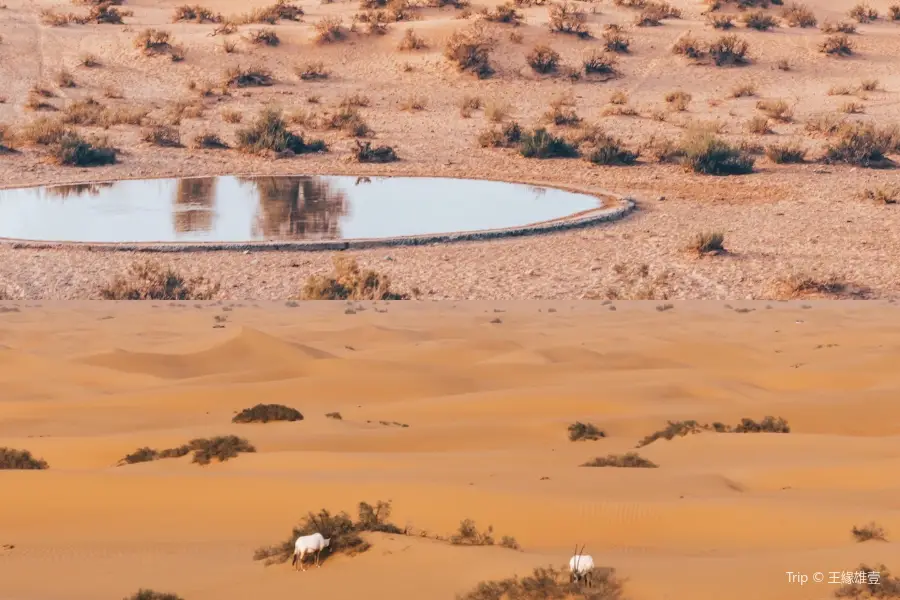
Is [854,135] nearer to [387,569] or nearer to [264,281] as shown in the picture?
[264,281]

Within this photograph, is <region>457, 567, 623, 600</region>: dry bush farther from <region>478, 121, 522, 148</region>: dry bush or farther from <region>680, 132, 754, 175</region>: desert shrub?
<region>478, 121, 522, 148</region>: dry bush

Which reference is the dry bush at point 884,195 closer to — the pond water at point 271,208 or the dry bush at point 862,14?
the pond water at point 271,208

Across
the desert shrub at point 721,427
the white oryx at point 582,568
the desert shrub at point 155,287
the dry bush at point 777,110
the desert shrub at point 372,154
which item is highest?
the dry bush at point 777,110

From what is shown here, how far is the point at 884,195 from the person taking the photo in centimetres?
1947

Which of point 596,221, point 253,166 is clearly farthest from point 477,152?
point 596,221

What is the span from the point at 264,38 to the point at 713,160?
69.3ft

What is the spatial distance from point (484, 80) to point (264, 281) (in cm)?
2159

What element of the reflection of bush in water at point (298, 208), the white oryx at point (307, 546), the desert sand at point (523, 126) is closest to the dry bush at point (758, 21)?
the desert sand at point (523, 126)

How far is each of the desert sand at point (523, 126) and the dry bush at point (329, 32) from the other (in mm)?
364

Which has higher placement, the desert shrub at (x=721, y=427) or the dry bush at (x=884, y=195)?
the dry bush at (x=884, y=195)

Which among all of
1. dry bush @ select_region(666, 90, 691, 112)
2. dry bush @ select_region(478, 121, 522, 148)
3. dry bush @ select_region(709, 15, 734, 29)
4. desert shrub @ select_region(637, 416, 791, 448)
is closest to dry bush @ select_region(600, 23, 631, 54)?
dry bush @ select_region(709, 15, 734, 29)

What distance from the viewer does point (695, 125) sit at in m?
26.7

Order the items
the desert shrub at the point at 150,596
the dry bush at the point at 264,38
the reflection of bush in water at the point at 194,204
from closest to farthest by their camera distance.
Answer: the desert shrub at the point at 150,596 → the reflection of bush in water at the point at 194,204 → the dry bush at the point at 264,38

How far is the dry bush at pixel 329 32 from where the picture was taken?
39844 millimetres
